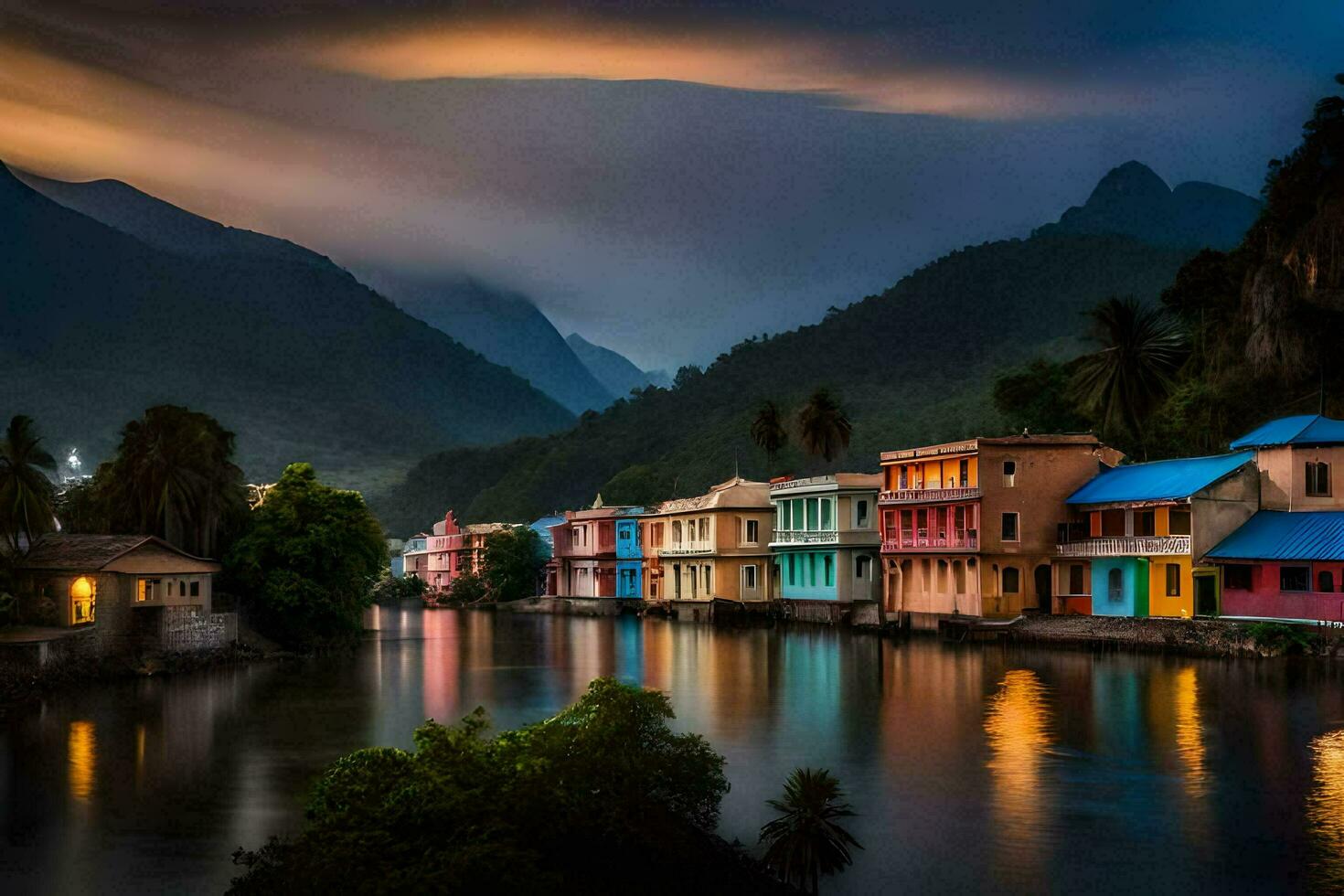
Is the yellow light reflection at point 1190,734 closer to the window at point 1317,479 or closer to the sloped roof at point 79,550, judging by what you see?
the window at point 1317,479

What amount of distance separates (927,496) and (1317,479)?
1762 cm

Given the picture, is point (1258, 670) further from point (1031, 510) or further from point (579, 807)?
point (579, 807)

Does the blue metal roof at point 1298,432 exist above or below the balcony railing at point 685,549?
above

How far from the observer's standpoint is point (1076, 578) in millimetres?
61156

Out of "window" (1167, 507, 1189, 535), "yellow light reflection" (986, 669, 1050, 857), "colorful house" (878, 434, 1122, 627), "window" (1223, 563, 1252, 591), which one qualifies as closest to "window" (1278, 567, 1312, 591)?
"window" (1223, 563, 1252, 591)

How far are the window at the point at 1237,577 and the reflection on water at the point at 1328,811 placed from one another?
22.2 metres

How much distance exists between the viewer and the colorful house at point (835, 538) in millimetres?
73875

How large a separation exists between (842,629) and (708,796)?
165 ft

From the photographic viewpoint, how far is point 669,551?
92.9 m

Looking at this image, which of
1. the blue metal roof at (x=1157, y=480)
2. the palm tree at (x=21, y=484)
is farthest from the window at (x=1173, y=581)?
the palm tree at (x=21, y=484)

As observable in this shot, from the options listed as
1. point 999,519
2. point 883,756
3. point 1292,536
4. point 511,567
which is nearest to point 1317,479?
point 1292,536

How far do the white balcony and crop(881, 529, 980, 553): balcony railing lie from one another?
4674 millimetres

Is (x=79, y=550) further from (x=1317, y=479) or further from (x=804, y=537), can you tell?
(x=1317, y=479)

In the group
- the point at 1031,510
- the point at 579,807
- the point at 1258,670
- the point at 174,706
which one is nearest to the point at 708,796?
the point at 579,807
